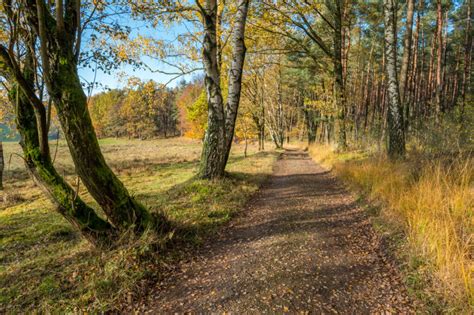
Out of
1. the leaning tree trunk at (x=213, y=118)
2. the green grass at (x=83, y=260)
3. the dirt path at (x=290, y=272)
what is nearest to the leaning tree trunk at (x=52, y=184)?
the green grass at (x=83, y=260)

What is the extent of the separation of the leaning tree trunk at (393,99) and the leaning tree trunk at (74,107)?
752 centimetres

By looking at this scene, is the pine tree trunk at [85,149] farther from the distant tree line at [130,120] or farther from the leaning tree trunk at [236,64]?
the distant tree line at [130,120]

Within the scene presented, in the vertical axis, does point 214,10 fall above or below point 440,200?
above

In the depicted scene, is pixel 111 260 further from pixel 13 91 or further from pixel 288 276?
pixel 13 91

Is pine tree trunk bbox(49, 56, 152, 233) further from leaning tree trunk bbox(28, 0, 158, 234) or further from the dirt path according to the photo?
the dirt path

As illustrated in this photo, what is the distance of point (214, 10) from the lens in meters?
6.91

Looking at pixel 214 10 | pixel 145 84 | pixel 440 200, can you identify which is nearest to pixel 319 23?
pixel 214 10

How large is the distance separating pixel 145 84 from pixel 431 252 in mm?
7884

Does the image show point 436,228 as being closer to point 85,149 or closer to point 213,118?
point 85,149

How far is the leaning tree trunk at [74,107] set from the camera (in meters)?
2.76

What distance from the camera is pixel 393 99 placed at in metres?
7.59

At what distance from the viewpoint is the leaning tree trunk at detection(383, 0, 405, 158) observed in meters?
7.46

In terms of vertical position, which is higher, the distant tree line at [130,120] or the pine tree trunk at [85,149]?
the distant tree line at [130,120]

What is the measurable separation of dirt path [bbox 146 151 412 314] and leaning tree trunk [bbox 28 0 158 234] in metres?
1.20
